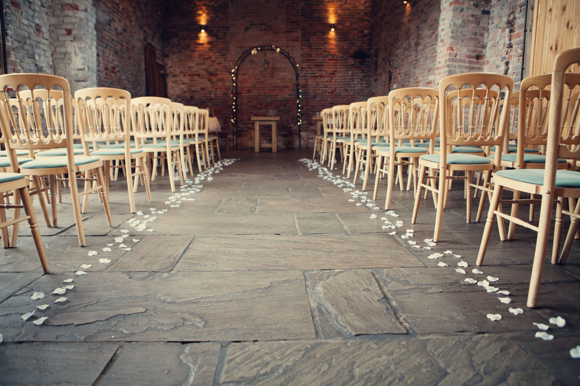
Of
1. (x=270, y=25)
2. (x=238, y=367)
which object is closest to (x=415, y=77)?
(x=270, y=25)

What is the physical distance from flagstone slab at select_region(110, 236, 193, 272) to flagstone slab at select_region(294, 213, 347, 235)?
802 millimetres

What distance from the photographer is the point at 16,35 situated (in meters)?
4.45

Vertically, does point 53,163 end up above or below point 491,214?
above

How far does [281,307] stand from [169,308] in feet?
1.48

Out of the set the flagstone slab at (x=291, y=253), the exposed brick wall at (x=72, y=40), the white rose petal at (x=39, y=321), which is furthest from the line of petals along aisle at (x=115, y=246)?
the exposed brick wall at (x=72, y=40)

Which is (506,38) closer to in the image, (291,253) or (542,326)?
(291,253)

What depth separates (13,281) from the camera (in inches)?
68.7

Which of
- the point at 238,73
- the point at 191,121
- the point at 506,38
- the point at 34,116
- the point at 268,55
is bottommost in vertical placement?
the point at 34,116

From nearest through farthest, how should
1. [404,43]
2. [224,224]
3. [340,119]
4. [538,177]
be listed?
1. [538,177]
2. [224,224]
3. [340,119]
4. [404,43]

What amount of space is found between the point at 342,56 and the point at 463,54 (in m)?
4.92

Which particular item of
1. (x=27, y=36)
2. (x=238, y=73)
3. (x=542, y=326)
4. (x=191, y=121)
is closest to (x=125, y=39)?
(x=27, y=36)

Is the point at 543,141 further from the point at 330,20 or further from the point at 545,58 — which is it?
the point at 330,20

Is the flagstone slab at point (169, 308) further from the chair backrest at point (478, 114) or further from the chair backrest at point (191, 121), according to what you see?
the chair backrest at point (191, 121)

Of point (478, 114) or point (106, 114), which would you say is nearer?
point (478, 114)
